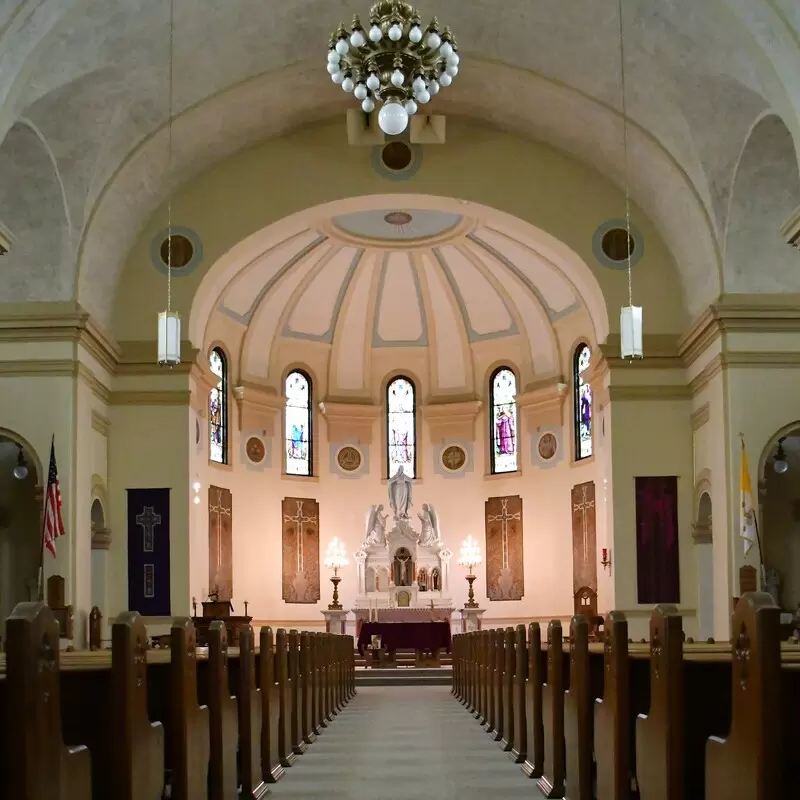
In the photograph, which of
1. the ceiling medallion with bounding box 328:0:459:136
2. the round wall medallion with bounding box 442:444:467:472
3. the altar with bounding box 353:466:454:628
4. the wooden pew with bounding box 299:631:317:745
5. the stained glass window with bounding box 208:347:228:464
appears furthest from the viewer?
the round wall medallion with bounding box 442:444:467:472

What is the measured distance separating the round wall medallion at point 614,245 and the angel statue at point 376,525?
8.51 metres

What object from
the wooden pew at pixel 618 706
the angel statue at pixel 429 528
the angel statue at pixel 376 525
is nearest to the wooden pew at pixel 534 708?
the wooden pew at pixel 618 706

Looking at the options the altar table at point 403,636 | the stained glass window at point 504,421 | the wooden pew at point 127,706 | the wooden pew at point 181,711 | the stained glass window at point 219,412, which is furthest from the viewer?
the stained glass window at point 504,421

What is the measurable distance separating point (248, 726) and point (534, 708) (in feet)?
6.81

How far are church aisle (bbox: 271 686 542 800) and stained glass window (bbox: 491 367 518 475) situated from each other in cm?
1257

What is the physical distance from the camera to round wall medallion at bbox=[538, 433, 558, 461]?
82.7 feet

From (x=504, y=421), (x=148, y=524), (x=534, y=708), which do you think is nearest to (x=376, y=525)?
(x=504, y=421)

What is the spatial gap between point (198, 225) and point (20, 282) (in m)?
3.16

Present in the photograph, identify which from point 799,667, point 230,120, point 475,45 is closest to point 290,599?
point 230,120

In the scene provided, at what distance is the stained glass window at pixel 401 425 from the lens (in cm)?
2712

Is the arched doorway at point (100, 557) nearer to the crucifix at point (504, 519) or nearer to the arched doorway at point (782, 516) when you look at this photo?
the crucifix at point (504, 519)

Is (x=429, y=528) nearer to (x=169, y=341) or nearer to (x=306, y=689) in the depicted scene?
(x=169, y=341)

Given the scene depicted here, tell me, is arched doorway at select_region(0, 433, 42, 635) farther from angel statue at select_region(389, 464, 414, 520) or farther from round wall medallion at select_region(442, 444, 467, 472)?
round wall medallion at select_region(442, 444, 467, 472)

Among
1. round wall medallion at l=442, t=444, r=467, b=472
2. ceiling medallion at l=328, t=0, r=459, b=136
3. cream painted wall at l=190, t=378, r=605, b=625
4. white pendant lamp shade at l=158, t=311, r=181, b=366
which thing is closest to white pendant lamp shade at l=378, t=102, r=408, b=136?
ceiling medallion at l=328, t=0, r=459, b=136
